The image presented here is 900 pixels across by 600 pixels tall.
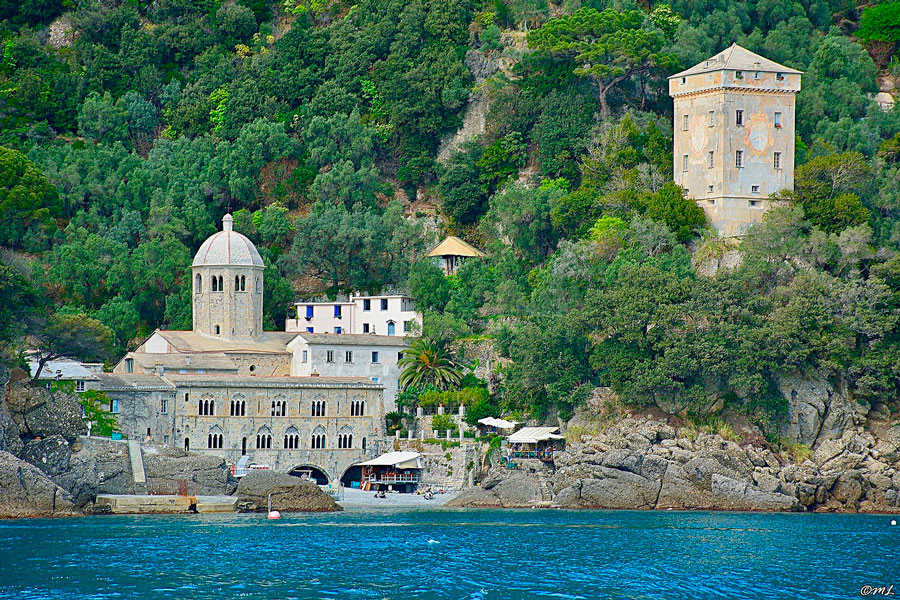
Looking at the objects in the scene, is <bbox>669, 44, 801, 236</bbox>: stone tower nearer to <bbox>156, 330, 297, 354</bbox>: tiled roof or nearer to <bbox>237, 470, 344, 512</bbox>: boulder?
<bbox>156, 330, 297, 354</bbox>: tiled roof

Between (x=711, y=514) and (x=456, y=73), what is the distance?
1497 inches

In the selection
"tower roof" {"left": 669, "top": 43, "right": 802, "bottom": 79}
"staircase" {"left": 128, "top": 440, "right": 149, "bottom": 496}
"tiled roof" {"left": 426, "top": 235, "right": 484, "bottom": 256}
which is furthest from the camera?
"tiled roof" {"left": 426, "top": 235, "right": 484, "bottom": 256}

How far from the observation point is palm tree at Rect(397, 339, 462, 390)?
3910 inches

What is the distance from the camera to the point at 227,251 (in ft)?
333

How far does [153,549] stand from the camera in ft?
235

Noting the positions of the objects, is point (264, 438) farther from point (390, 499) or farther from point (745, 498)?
point (745, 498)

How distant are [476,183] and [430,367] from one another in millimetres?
15898

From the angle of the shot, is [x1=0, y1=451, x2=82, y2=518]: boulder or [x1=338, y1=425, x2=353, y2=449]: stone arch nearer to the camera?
[x1=0, y1=451, x2=82, y2=518]: boulder

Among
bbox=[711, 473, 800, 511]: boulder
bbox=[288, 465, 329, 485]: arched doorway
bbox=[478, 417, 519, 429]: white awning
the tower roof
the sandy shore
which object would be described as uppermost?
the tower roof

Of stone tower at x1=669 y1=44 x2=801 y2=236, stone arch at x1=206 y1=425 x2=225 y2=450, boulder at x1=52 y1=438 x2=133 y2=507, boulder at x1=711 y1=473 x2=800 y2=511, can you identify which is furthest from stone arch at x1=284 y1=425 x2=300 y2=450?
stone tower at x1=669 y1=44 x2=801 y2=236

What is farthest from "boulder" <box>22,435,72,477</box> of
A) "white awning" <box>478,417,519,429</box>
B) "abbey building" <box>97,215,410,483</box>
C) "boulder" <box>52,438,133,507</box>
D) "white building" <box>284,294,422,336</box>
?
"white awning" <box>478,417,519,429</box>

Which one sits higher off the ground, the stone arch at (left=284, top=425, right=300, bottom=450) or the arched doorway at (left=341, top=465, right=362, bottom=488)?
the stone arch at (left=284, top=425, right=300, bottom=450)

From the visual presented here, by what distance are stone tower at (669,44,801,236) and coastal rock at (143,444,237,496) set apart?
28.9 metres

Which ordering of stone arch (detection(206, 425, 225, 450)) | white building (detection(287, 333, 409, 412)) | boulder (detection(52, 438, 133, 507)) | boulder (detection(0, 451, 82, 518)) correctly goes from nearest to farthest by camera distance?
boulder (detection(0, 451, 82, 518)), boulder (detection(52, 438, 133, 507)), stone arch (detection(206, 425, 225, 450)), white building (detection(287, 333, 409, 412))
